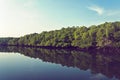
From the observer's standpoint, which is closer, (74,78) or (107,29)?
(74,78)

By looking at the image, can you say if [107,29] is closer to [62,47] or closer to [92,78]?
[62,47]

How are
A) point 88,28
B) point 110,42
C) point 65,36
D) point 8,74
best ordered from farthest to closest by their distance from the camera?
point 65,36, point 88,28, point 110,42, point 8,74

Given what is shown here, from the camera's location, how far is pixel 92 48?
123 m

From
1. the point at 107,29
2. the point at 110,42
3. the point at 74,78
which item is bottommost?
the point at 74,78

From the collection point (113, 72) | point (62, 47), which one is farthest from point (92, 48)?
point (113, 72)

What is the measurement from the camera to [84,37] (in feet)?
424

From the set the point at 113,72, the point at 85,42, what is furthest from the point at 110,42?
the point at 113,72

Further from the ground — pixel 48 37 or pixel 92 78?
pixel 48 37

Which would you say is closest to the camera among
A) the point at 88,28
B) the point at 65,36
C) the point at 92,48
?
the point at 92,48

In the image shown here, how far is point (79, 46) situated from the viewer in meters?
130

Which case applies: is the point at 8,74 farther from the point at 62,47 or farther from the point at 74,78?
the point at 62,47

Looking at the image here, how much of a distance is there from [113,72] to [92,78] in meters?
9.56

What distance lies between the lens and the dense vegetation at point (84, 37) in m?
116

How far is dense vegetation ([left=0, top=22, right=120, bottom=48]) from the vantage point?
115750mm
